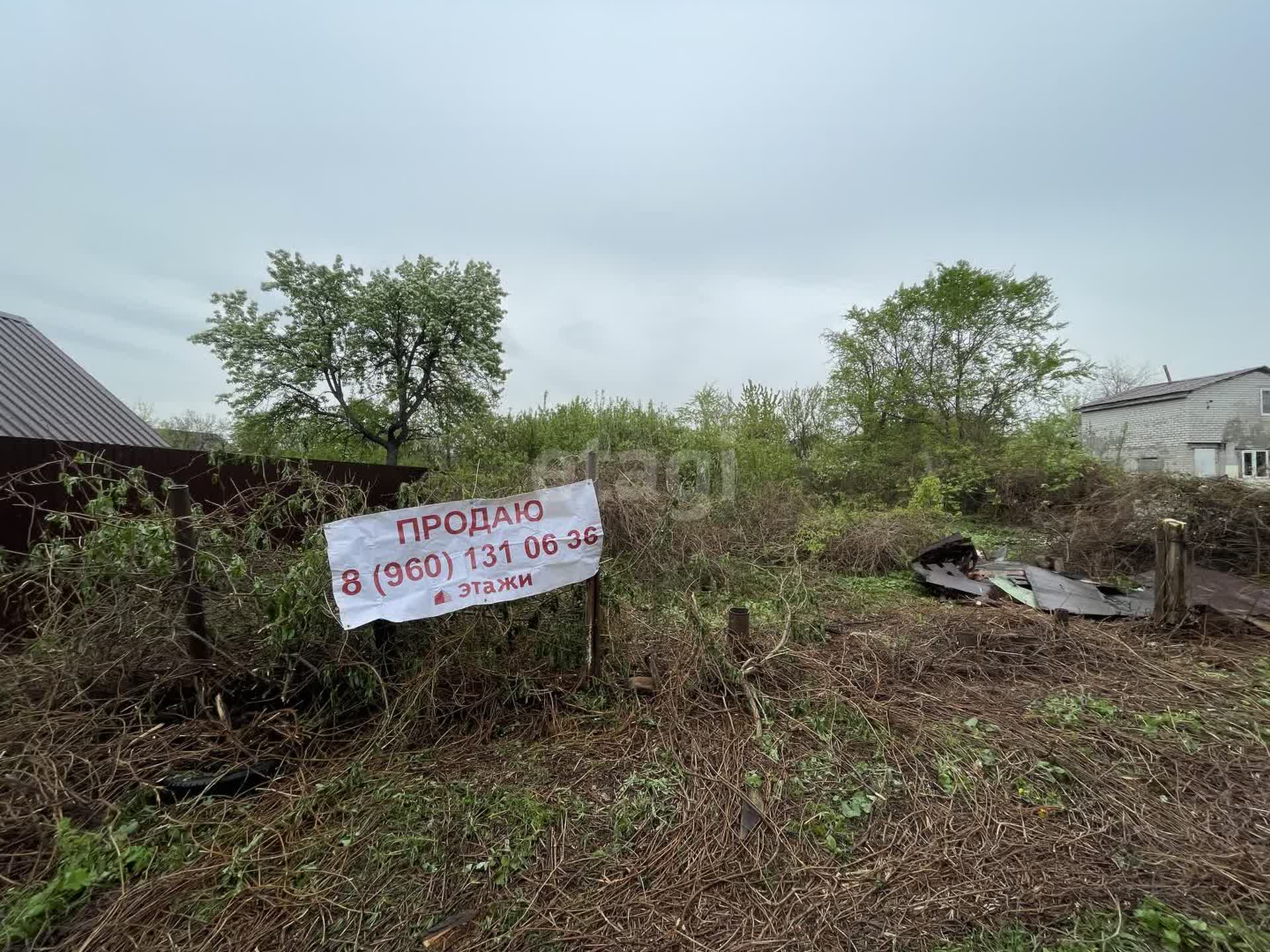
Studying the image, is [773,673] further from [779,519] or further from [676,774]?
[779,519]

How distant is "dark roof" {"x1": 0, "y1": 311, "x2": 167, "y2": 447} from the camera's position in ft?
40.2

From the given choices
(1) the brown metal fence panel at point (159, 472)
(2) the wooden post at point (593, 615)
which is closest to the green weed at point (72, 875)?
(1) the brown metal fence panel at point (159, 472)

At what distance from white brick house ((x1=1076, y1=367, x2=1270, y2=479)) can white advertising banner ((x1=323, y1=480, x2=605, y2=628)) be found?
30.4 m

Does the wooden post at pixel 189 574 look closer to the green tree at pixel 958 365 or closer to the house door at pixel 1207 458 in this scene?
the green tree at pixel 958 365

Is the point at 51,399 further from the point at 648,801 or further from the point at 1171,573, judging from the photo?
the point at 1171,573

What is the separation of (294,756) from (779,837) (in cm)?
A: 246

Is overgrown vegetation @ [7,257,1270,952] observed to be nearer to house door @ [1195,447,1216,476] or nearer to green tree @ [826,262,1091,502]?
green tree @ [826,262,1091,502]

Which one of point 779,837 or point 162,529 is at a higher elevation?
point 162,529

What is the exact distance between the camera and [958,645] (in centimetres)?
446

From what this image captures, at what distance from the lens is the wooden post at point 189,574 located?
112 inches

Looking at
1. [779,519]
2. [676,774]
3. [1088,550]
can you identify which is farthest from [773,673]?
[1088,550]

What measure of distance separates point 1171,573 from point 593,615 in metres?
5.39

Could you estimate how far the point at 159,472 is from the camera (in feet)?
17.1

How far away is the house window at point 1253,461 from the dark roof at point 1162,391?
143 inches
